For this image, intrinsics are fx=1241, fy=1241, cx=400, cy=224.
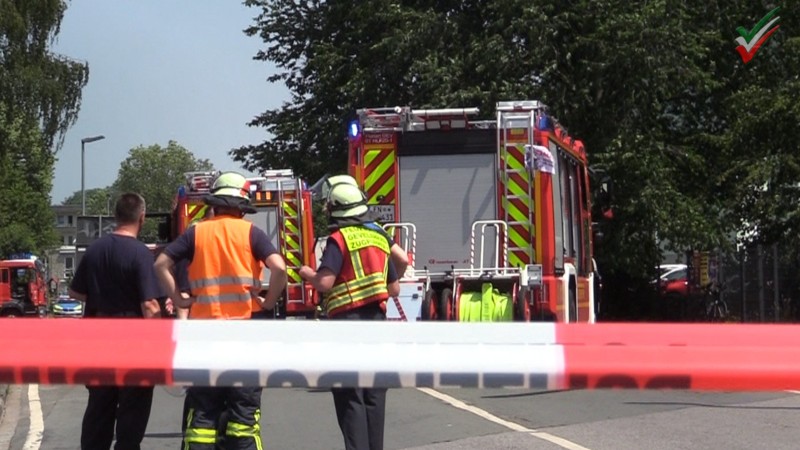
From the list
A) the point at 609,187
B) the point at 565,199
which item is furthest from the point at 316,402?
the point at 609,187

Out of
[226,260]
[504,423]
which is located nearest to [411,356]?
[226,260]

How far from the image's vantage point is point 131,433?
24.1 feet

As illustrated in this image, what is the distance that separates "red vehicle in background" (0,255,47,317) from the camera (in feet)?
157

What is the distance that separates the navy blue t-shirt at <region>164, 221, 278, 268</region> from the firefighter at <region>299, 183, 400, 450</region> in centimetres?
52

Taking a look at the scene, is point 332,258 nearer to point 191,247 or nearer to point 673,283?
point 191,247

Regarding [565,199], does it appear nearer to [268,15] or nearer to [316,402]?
[316,402]

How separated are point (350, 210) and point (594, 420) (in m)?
4.16

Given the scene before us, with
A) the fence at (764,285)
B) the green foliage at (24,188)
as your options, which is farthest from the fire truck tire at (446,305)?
the green foliage at (24,188)

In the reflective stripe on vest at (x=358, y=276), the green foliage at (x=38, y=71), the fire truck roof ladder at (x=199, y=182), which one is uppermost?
the green foliage at (x=38, y=71)

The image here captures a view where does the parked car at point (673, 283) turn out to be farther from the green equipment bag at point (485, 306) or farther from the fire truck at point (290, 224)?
the green equipment bag at point (485, 306)

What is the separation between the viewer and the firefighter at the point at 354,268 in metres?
7.18

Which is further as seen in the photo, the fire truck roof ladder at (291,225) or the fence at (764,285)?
the fence at (764,285)

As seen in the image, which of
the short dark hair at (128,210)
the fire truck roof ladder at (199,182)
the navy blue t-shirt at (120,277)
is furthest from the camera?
the fire truck roof ladder at (199,182)

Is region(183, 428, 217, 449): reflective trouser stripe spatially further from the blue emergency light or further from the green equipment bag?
the blue emergency light
